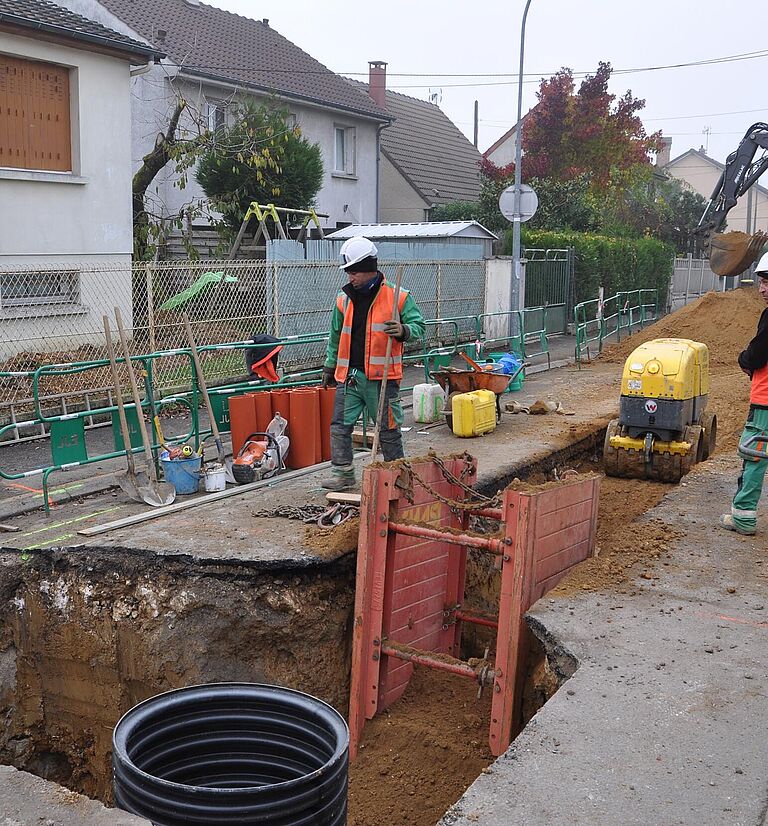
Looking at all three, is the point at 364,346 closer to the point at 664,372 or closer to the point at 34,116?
the point at 664,372

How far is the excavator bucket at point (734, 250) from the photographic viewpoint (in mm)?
17547

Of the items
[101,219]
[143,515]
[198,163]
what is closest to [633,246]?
[198,163]

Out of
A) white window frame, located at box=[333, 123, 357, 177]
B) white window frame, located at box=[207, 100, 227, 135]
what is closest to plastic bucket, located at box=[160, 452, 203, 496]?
white window frame, located at box=[207, 100, 227, 135]

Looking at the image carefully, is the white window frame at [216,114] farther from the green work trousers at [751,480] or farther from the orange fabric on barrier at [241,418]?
the green work trousers at [751,480]

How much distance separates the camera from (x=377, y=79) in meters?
30.2

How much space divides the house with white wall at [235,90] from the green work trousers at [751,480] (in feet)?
47.8

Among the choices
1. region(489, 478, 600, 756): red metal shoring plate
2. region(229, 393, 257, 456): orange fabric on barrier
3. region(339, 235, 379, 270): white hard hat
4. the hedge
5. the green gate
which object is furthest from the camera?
the hedge

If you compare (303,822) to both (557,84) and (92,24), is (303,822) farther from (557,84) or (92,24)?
(557,84)

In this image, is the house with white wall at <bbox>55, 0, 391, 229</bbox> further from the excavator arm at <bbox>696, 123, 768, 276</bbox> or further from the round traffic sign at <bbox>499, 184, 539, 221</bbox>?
the excavator arm at <bbox>696, 123, 768, 276</bbox>

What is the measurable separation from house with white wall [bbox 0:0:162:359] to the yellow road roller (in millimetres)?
6661

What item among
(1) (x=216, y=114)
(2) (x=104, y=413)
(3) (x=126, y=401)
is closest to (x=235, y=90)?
(1) (x=216, y=114)

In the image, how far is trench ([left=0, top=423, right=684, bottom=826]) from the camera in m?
5.91

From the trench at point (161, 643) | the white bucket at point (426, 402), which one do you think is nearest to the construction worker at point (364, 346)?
the trench at point (161, 643)

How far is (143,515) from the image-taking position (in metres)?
7.11
